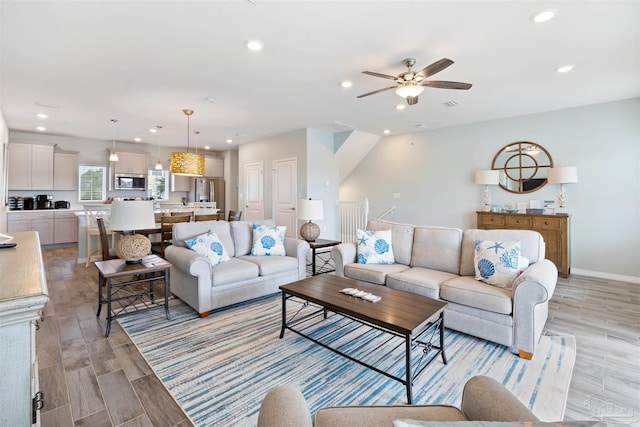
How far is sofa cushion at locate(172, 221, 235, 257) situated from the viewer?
3641mm

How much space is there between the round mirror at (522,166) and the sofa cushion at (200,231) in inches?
197

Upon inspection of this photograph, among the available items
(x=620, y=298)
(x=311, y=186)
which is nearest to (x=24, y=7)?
(x=311, y=186)

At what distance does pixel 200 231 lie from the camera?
379cm

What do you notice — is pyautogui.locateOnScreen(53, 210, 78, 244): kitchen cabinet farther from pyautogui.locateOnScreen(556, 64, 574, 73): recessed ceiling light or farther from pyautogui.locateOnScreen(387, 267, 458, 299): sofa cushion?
pyautogui.locateOnScreen(556, 64, 574, 73): recessed ceiling light

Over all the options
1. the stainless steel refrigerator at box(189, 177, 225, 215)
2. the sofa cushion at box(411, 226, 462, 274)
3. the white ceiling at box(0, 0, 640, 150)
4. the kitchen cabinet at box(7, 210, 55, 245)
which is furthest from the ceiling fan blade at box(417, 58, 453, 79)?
the kitchen cabinet at box(7, 210, 55, 245)

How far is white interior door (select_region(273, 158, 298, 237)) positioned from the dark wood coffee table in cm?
394

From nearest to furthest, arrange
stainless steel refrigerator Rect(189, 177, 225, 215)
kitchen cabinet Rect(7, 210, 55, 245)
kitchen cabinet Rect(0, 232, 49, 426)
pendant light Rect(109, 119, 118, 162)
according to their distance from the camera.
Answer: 1. kitchen cabinet Rect(0, 232, 49, 426)
2. pendant light Rect(109, 119, 118, 162)
3. kitchen cabinet Rect(7, 210, 55, 245)
4. stainless steel refrigerator Rect(189, 177, 225, 215)

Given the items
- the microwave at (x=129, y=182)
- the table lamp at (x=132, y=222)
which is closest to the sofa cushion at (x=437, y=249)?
the table lamp at (x=132, y=222)

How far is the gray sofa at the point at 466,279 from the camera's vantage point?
7.82ft

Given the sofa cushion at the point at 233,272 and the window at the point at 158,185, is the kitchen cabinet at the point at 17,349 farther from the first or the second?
the window at the point at 158,185

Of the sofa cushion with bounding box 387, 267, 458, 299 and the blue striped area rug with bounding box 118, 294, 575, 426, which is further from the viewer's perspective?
the sofa cushion with bounding box 387, 267, 458, 299

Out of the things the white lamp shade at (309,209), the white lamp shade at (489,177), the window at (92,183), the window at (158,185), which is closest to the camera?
the white lamp shade at (309,209)

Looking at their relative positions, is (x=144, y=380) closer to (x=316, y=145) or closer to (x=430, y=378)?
(x=430, y=378)

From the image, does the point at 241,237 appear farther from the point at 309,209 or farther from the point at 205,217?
the point at 205,217
